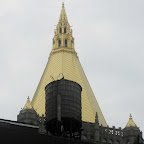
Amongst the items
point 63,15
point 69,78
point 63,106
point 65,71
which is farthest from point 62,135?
point 63,15

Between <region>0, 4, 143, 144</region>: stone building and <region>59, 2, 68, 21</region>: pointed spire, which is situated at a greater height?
<region>59, 2, 68, 21</region>: pointed spire

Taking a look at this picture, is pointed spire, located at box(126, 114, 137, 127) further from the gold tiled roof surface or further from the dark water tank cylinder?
the dark water tank cylinder

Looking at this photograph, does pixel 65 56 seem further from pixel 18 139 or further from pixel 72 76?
pixel 18 139

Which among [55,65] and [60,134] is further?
[55,65]

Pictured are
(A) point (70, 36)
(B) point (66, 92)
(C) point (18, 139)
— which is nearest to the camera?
(C) point (18, 139)

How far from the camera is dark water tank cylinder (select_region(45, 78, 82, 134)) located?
6738 centimetres

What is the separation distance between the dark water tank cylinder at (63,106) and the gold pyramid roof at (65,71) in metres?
20.0

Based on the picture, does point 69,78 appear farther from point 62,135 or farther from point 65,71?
point 62,135

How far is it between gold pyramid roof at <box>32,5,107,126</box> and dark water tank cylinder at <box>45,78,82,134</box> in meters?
20.0

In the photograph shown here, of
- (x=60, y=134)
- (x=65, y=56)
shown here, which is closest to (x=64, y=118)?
(x=60, y=134)

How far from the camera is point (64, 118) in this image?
221ft

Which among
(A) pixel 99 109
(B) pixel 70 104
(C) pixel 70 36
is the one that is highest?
(C) pixel 70 36

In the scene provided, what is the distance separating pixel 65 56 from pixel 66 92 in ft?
141

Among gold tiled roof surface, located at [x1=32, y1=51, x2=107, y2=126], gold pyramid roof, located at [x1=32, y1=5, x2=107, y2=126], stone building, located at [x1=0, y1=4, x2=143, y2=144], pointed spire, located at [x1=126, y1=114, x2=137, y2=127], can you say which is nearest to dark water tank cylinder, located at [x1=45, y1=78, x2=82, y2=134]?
stone building, located at [x1=0, y1=4, x2=143, y2=144]
